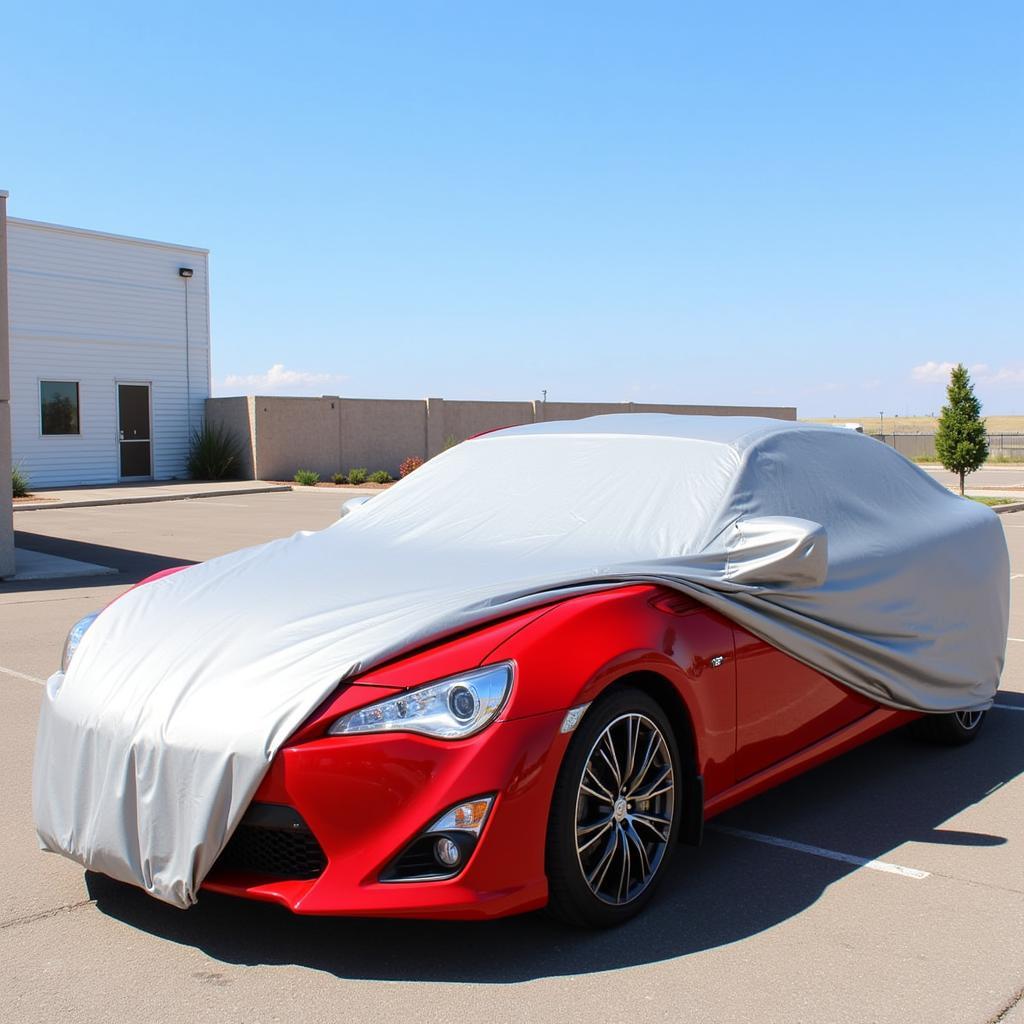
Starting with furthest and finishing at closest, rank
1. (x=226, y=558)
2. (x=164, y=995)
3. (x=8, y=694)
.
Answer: (x=8, y=694) < (x=226, y=558) < (x=164, y=995)

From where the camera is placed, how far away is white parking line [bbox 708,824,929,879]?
4199 millimetres

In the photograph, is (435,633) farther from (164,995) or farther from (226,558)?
(226,558)

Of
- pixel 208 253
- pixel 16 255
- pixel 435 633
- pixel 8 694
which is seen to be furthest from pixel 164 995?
pixel 208 253

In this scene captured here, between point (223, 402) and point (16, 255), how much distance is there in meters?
6.20

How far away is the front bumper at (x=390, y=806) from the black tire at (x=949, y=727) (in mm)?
3200

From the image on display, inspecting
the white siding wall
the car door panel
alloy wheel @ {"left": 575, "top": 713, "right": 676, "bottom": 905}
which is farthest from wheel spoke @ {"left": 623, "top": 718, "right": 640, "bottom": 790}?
the white siding wall

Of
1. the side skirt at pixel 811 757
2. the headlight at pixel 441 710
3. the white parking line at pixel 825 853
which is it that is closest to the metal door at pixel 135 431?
the side skirt at pixel 811 757

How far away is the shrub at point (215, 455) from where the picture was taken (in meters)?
30.4

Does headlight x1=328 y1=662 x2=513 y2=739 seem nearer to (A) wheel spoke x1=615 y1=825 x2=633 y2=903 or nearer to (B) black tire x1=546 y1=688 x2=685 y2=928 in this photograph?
(B) black tire x1=546 y1=688 x2=685 y2=928

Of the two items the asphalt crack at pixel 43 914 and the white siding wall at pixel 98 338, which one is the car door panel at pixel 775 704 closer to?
the asphalt crack at pixel 43 914

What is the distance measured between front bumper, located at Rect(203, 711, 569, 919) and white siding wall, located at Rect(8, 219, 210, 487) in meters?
25.6

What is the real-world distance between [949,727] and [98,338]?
2655 centimetres

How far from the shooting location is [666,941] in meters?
3.60

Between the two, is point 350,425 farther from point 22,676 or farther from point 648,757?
point 648,757
